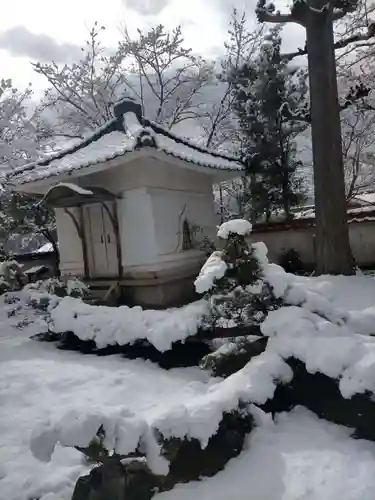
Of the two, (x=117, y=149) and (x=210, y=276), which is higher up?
(x=117, y=149)

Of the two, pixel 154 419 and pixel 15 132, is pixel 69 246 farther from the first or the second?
pixel 15 132

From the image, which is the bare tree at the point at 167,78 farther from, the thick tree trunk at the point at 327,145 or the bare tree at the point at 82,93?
the thick tree trunk at the point at 327,145

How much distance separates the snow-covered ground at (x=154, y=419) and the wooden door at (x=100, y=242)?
2.94 meters

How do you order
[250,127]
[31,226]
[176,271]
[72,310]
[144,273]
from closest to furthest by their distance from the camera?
[72,310] < [144,273] < [176,271] < [250,127] < [31,226]

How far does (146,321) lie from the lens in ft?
18.8

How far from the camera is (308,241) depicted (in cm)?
1116

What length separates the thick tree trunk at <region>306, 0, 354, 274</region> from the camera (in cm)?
802

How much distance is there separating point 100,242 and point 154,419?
5751 millimetres

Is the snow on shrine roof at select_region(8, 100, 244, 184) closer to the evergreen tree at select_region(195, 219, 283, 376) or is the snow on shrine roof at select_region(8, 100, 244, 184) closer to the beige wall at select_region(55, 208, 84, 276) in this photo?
the beige wall at select_region(55, 208, 84, 276)

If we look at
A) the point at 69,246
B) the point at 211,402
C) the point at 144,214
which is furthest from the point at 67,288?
the point at 211,402

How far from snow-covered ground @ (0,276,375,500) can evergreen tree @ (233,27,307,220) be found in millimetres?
8267

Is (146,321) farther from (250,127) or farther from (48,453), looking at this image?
(250,127)

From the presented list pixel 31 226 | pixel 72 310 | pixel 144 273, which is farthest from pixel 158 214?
pixel 31 226

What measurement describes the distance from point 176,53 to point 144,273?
13.1 m
